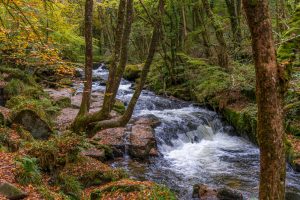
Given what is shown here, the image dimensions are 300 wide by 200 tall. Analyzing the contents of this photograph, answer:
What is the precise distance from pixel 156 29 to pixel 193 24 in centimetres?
1371

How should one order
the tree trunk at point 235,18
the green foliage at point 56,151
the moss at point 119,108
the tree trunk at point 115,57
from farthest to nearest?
the tree trunk at point 235,18
the moss at point 119,108
the tree trunk at point 115,57
the green foliage at point 56,151

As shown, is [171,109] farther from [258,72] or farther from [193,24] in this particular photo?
[258,72]

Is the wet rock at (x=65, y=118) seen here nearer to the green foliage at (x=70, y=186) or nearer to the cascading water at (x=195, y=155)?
the cascading water at (x=195, y=155)

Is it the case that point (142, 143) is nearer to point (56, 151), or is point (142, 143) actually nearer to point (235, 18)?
point (56, 151)

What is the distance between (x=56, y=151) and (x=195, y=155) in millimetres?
5740

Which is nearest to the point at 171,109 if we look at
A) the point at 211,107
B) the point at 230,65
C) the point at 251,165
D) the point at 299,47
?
the point at 211,107

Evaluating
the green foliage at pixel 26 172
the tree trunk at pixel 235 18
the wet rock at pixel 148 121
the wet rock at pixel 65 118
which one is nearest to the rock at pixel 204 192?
the green foliage at pixel 26 172

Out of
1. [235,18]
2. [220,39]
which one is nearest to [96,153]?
[220,39]

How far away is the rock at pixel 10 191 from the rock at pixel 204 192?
4.28m

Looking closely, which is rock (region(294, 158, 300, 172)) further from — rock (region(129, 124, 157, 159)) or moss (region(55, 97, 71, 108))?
moss (region(55, 97, 71, 108))

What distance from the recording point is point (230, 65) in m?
15.8

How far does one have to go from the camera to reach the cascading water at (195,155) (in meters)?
9.63

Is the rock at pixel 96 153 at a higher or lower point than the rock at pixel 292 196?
lower

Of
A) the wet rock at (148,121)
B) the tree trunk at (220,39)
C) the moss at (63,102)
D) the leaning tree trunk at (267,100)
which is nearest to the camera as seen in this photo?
the leaning tree trunk at (267,100)
